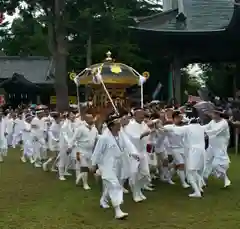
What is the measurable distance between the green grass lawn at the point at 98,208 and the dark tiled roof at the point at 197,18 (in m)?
10.7

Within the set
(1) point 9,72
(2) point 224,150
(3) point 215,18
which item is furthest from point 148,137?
(1) point 9,72

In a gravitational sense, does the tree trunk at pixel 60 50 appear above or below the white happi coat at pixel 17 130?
above

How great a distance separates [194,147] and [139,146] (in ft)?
3.17

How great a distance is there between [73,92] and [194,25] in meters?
12.2

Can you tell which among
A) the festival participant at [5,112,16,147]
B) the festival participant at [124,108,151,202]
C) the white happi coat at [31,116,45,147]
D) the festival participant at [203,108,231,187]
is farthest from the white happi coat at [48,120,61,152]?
the festival participant at [5,112,16,147]

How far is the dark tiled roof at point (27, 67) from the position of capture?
3622 cm

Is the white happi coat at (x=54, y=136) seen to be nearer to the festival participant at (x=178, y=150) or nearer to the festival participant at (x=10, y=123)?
the festival participant at (x=178, y=150)

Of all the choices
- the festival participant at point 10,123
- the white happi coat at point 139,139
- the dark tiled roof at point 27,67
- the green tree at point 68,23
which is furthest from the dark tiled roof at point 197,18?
the dark tiled roof at point 27,67

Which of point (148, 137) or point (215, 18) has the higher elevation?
point (215, 18)

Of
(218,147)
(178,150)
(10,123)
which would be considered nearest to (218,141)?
(218,147)

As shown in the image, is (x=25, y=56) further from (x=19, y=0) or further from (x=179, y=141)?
(x=179, y=141)

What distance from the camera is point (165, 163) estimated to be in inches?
449

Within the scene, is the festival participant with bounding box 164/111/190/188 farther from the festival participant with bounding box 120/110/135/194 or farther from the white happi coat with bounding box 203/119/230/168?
the festival participant with bounding box 120/110/135/194

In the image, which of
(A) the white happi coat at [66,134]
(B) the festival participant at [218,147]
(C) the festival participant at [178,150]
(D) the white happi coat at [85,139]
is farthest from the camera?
(A) the white happi coat at [66,134]
